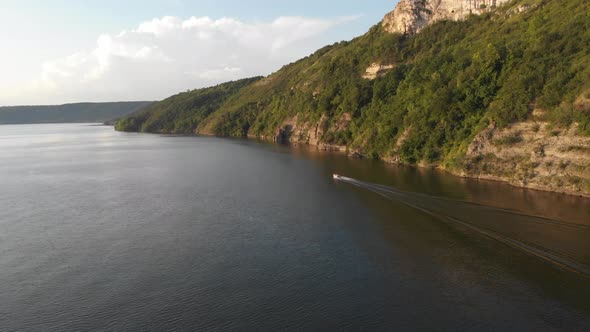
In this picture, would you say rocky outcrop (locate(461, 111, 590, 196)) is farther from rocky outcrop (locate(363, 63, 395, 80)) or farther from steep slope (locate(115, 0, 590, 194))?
rocky outcrop (locate(363, 63, 395, 80))

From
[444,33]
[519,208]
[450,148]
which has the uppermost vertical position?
[444,33]

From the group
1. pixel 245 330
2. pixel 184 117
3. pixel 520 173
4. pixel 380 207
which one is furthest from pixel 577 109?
pixel 184 117

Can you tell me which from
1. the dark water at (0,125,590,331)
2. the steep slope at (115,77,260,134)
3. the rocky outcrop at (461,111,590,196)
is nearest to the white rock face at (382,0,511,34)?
the rocky outcrop at (461,111,590,196)

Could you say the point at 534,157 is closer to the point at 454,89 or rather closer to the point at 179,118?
the point at 454,89

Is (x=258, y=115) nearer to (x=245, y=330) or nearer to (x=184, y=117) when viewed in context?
(x=184, y=117)

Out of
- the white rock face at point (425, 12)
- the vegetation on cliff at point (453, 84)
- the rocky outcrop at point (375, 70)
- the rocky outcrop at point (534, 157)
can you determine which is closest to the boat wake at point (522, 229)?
the rocky outcrop at point (534, 157)

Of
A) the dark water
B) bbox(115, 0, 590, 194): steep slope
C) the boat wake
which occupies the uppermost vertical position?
bbox(115, 0, 590, 194): steep slope
